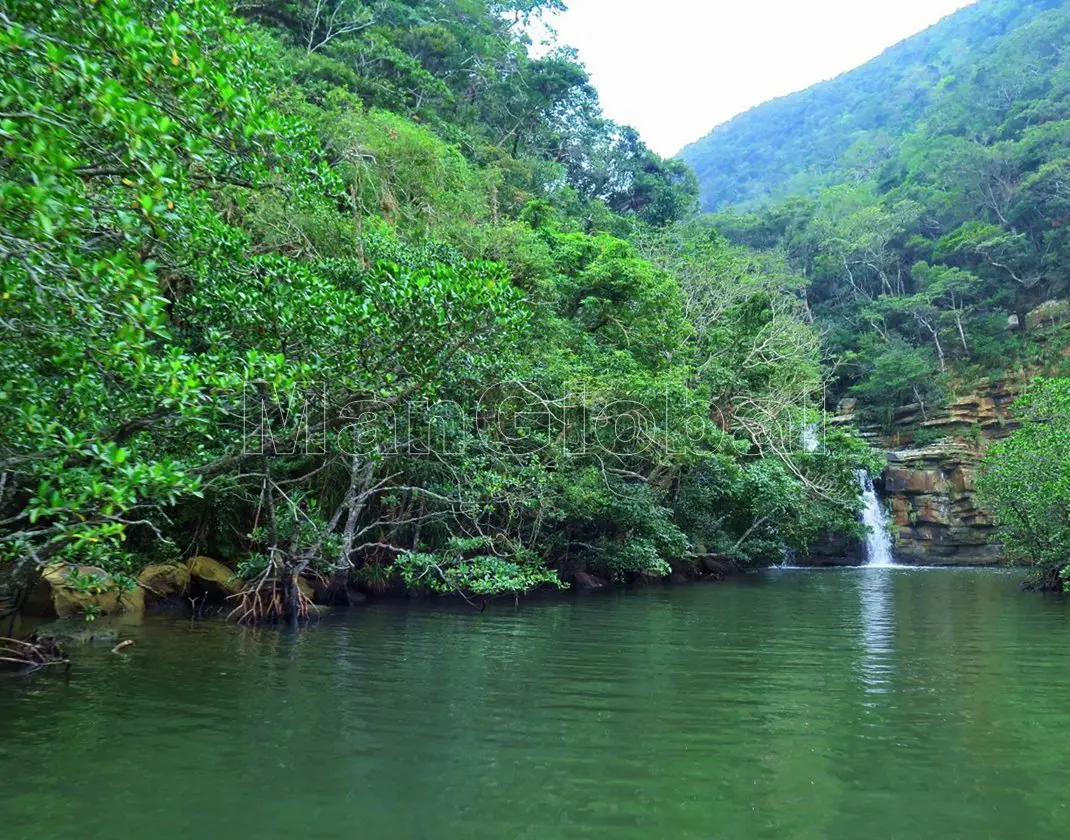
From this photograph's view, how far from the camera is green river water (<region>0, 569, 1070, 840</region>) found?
4375 mm

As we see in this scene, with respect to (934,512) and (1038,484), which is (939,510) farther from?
(1038,484)

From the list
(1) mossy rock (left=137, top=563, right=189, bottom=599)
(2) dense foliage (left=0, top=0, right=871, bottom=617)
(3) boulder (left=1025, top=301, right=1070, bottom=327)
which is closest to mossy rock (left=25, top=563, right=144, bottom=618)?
(1) mossy rock (left=137, top=563, right=189, bottom=599)

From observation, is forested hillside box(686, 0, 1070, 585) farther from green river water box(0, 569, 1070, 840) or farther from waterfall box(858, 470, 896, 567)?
green river water box(0, 569, 1070, 840)

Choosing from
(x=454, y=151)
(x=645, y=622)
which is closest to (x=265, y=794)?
(x=645, y=622)

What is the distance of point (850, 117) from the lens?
8319cm

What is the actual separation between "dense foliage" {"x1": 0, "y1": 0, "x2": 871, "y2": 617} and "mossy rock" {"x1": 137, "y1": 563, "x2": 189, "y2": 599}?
512 millimetres

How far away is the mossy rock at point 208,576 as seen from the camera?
1462 cm

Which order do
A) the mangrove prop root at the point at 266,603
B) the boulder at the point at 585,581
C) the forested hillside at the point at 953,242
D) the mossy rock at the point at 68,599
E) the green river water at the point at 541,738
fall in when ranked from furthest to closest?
1. the forested hillside at the point at 953,242
2. the boulder at the point at 585,581
3. the mangrove prop root at the point at 266,603
4. the mossy rock at the point at 68,599
5. the green river water at the point at 541,738

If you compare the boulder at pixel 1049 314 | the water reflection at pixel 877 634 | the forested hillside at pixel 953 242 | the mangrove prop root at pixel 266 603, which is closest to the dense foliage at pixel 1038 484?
the water reflection at pixel 877 634

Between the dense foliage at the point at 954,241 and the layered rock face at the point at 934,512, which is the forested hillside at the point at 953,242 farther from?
the layered rock face at the point at 934,512

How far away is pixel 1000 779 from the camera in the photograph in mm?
5031

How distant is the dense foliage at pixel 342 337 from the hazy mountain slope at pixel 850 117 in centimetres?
4266

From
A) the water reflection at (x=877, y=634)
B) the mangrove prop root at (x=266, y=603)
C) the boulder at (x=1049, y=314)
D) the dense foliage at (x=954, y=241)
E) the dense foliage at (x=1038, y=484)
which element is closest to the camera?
the water reflection at (x=877, y=634)

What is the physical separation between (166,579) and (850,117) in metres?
87.8
